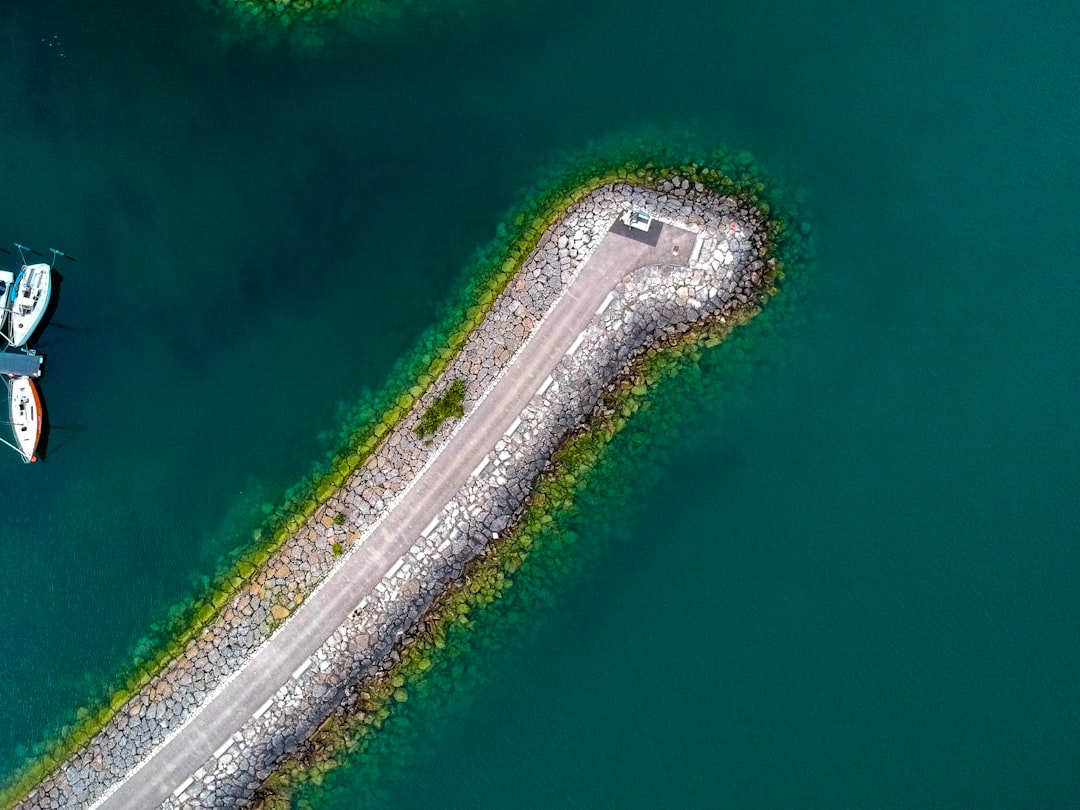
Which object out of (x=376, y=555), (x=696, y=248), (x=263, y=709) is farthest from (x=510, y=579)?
(x=696, y=248)

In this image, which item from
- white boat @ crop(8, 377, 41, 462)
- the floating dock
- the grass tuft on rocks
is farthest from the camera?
the floating dock

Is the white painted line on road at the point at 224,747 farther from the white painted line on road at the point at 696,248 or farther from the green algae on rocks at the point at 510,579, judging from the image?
the white painted line on road at the point at 696,248

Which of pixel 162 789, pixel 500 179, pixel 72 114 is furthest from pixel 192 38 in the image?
pixel 162 789

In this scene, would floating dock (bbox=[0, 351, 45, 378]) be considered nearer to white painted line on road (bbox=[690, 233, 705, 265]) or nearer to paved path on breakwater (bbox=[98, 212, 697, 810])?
paved path on breakwater (bbox=[98, 212, 697, 810])

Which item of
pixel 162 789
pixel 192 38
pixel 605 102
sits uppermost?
pixel 605 102

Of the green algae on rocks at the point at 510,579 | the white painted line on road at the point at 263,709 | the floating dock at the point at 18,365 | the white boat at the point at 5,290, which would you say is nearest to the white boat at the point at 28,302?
the white boat at the point at 5,290

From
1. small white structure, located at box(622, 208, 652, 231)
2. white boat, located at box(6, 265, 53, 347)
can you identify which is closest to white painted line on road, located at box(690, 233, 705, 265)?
small white structure, located at box(622, 208, 652, 231)

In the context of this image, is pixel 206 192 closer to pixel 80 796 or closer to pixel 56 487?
pixel 56 487
